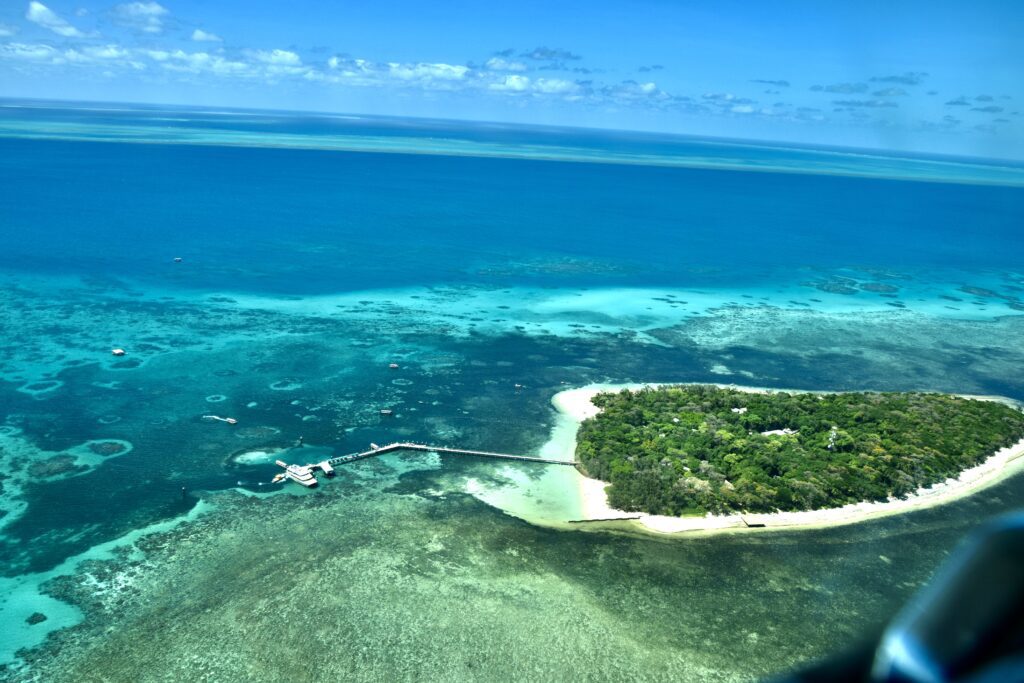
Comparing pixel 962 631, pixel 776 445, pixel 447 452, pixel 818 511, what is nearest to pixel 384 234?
pixel 447 452

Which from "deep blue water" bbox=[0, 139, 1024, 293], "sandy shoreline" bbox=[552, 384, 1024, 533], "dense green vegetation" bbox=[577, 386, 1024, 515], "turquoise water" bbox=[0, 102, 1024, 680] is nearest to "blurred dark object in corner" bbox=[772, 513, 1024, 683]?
"turquoise water" bbox=[0, 102, 1024, 680]

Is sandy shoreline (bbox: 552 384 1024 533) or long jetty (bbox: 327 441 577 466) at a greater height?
sandy shoreline (bbox: 552 384 1024 533)

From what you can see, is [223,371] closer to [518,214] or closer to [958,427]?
[958,427]

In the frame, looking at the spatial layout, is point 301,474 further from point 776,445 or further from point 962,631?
point 962,631

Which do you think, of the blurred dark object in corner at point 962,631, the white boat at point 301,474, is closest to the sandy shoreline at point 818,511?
the white boat at point 301,474

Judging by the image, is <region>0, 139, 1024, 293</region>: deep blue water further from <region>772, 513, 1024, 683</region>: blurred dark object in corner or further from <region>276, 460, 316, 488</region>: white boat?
<region>772, 513, 1024, 683</region>: blurred dark object in corner

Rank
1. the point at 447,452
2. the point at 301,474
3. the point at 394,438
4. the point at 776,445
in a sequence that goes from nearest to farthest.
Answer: the point at 301,474 → the point at 447,452 → the point at 776,445 → the point at 394,438
